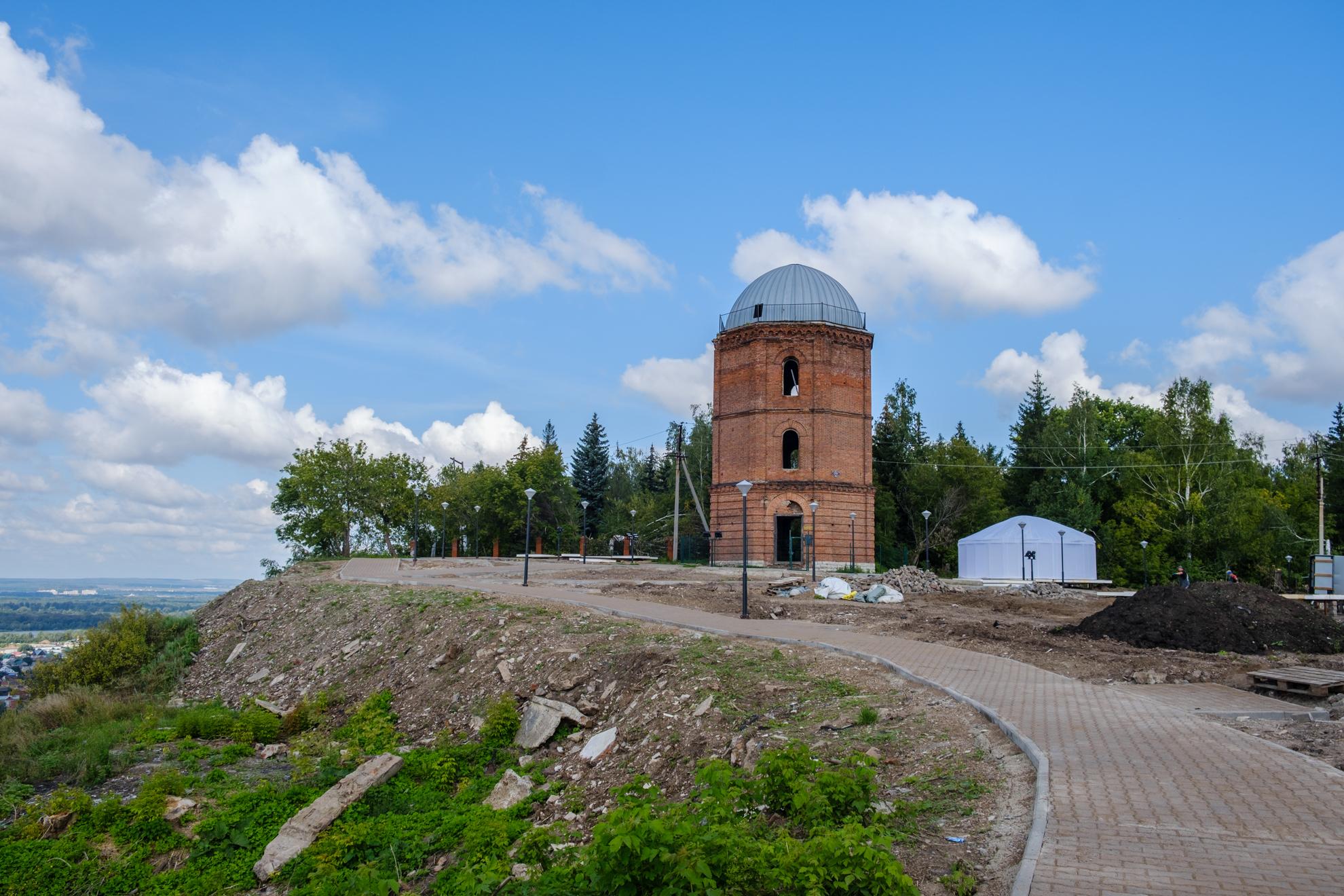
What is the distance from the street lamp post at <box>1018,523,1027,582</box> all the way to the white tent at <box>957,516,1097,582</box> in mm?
49

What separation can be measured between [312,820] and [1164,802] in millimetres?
8541

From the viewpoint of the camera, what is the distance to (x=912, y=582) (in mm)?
32094

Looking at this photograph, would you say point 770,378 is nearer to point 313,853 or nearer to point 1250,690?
point 1250,690

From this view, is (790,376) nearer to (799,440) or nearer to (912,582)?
(799,440)

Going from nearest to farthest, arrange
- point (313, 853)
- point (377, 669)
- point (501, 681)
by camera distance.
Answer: point (313, 853), point (501, 681), point (377, 669)

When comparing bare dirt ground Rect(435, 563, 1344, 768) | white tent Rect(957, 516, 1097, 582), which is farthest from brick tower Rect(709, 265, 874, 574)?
white tent Rect(957, 516, 1097, 582)

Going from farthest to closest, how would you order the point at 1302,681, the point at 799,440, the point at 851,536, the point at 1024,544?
1. the point at 1024,544
2. the point at 799,440
3. the point at 851,536
4. the point at 1302,681

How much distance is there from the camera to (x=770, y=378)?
4247 centimetres

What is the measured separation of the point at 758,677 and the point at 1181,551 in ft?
143

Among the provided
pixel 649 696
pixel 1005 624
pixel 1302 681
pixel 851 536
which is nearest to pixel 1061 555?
pixel 851 536

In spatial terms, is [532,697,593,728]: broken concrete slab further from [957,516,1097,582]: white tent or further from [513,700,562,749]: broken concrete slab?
[957,516,1097,582]: white tent

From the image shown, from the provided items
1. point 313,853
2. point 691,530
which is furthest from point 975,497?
point 313,853

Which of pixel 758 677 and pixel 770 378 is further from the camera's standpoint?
pixel 770 378

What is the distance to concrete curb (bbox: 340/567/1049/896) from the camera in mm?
5230
